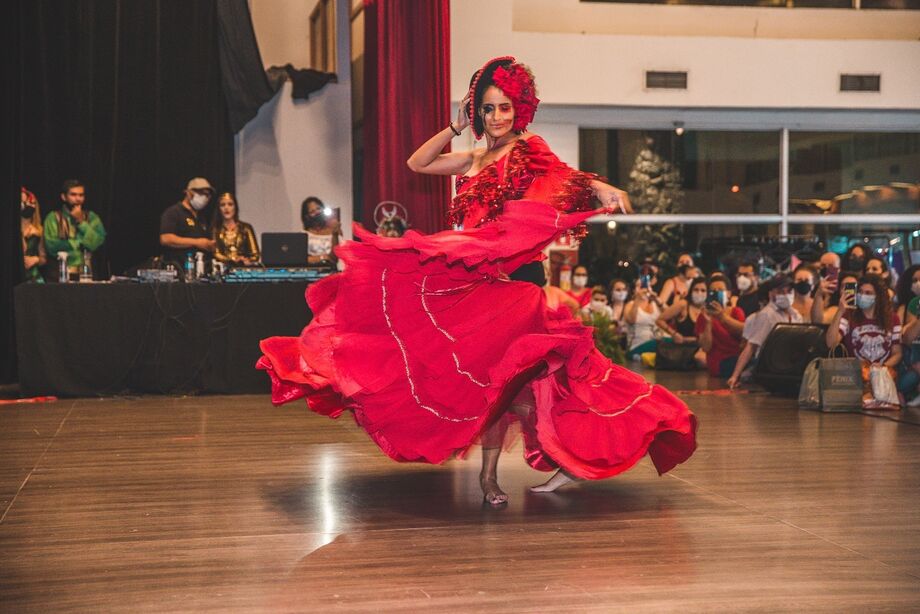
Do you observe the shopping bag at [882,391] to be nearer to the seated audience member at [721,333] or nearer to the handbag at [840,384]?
the handbag at [840,384]

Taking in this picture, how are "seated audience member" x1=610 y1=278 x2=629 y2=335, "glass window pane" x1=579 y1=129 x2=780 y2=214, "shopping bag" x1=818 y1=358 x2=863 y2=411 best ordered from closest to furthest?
1. "shopping bag" x1=818 y1=358 x2=863 y2=411
2. "seated audience member" x1=610 y1=278 x2=629 y2=335
3. "glass window pane" x1=579 y1=129 x2=780 y2=214

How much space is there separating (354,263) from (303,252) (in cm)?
365

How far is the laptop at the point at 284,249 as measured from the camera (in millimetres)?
6871

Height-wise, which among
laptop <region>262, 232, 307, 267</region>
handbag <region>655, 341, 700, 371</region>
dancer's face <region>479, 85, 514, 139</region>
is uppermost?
dancer's face <region>479, 85, 514, 139</region>

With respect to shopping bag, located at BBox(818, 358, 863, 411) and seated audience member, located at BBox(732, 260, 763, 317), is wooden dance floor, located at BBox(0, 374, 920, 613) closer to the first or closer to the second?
shopping bag, located at BBox(818, 358, 863, 411)

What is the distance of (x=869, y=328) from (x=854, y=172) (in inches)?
241

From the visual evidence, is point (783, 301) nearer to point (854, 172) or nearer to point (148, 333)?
point (148, 333)

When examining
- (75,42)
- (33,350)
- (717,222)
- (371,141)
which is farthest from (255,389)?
(717,222)

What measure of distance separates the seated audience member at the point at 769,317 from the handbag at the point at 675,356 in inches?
62.0

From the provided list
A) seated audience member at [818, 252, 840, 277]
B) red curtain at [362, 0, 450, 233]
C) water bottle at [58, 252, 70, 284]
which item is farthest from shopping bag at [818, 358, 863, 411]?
water bottle at [58, 252, 70, 284]

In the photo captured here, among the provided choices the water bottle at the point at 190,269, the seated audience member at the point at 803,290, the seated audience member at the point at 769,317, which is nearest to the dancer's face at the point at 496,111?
the water bottle at the point at 190,269

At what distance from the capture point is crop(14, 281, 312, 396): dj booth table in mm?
6578

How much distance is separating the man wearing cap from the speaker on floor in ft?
12.7

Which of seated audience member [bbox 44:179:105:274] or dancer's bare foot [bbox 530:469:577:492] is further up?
seated audience member [bbox 44:179:105:274]
